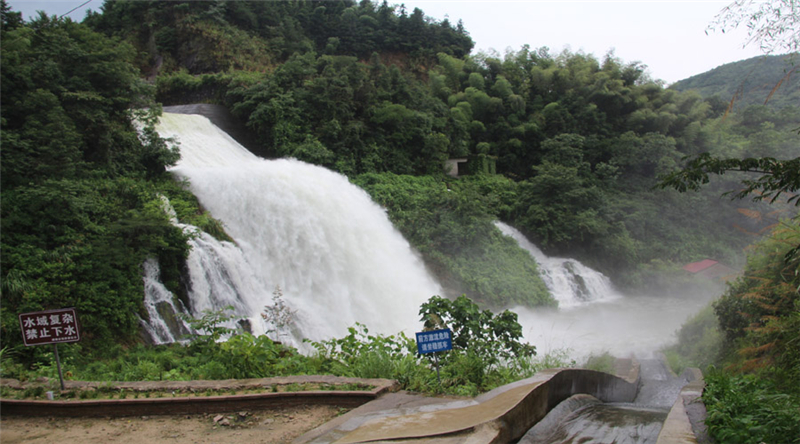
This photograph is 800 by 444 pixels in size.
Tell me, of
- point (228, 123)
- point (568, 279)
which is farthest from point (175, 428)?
point (228, 123)

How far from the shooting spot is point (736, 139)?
27.3 meters

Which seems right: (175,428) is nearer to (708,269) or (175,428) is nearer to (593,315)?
(593,315)

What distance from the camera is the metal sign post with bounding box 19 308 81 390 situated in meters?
4.19

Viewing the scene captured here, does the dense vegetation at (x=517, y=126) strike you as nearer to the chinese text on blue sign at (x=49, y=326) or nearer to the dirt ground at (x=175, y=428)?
the dirt ground at (x=175, y=428)

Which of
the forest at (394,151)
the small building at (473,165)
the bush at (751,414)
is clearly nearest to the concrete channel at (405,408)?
the bush at (751,414)

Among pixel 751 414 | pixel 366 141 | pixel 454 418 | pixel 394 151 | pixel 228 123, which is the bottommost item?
pixel 751 414

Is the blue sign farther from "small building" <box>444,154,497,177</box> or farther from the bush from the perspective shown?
"small building" <box>444,154,497,177</box>

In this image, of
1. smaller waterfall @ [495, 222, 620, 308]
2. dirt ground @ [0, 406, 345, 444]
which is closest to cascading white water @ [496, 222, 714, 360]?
smaller waterfall @ [495, 222, 620, 308]

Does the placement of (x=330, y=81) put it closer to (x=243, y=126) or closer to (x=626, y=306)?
(x=243, y=126)

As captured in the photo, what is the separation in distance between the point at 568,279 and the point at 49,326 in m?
15.9

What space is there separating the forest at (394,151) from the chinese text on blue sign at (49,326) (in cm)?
259

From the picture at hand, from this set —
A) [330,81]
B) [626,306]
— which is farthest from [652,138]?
[330,81]

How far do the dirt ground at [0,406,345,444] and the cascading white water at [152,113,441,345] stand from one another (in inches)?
202

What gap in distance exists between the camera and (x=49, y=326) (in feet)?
13.8
